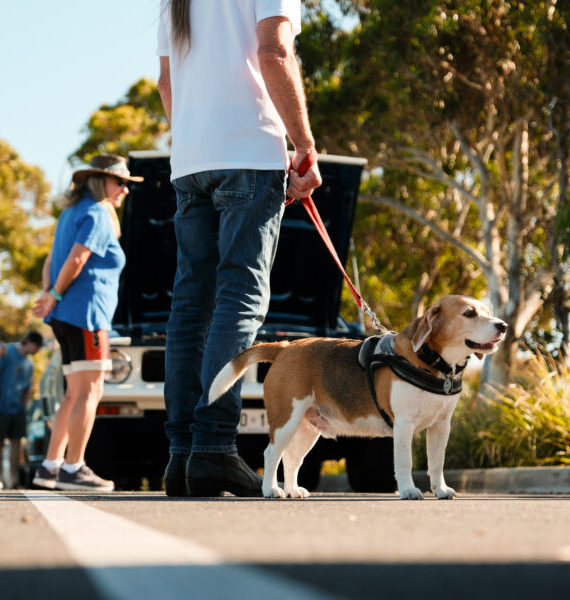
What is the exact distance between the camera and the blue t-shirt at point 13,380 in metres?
13.7

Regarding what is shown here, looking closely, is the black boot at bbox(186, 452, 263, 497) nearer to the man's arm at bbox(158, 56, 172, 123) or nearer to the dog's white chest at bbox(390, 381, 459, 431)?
the dog's white chest at bbox(390, 381, 459, 431)

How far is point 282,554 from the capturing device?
2.48m

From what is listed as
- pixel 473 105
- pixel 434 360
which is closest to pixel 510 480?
pixel 434 360

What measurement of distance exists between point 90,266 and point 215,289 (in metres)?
2.05

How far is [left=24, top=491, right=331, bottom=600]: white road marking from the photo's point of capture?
2023mm

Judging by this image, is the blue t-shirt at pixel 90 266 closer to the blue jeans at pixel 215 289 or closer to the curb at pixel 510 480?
the blue jeans at pixel 215 289

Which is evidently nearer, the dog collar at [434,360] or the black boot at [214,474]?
the black boot at [214,474]

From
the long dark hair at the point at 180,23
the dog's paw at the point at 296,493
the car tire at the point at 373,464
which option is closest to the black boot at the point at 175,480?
the dog's paw at the point at 296,493

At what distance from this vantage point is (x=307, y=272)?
362 inches

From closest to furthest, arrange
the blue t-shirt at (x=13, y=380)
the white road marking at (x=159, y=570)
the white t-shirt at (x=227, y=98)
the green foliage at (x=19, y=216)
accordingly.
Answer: the white road marking at (x=159, y=570) → the white t-shirt at (x=227, y=98) → the blue t-shirt at (x=13, y=380) → the green foliage at (x=19, y=216)

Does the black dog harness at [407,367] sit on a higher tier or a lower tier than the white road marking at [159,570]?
lower

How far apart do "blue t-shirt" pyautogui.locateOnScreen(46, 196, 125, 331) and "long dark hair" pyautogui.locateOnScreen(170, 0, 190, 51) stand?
2.09 m

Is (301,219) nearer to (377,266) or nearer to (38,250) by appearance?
(377,266)

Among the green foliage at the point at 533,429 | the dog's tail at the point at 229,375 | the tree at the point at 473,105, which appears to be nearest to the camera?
the dog's tail at the point at 229,375
